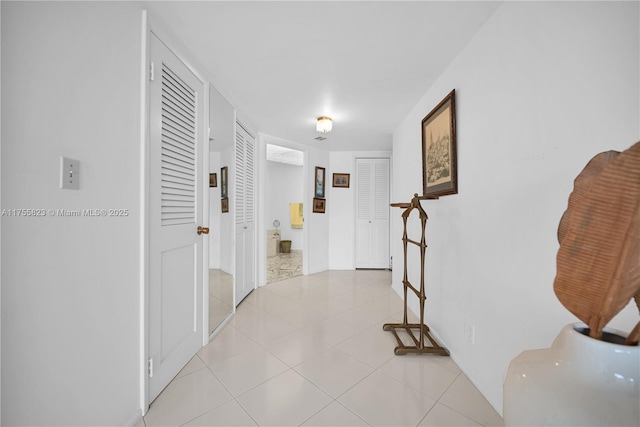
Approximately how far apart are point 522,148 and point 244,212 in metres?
2.79

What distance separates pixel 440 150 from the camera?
2133mm

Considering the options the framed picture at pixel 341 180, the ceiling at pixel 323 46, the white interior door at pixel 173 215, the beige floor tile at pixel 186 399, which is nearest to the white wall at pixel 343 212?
the framed picture at pixel 341 180

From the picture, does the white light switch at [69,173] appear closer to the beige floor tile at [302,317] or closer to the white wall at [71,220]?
the white wall at [71,220]

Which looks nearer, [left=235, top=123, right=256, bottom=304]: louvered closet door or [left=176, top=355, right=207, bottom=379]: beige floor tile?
[left=176, top=355, right=207, bottom=379]: beige floor tile

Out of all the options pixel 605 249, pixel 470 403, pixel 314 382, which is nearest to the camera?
pixel 605 249

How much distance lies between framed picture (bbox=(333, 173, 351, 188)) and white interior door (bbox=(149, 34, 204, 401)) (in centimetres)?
309

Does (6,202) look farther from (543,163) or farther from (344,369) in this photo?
(543,163)

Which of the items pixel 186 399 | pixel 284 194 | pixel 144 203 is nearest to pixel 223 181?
pixel 144 203

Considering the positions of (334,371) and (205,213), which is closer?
(334,371)

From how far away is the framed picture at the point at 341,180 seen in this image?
490 cm

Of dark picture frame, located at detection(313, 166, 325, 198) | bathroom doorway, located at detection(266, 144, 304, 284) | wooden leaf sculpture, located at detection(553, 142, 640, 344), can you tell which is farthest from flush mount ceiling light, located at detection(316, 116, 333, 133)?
bathroom doorway, located at detection(266, 144, 304, 284)

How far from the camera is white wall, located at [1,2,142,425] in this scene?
0.88 meters

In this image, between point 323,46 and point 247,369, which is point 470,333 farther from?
point 323,46

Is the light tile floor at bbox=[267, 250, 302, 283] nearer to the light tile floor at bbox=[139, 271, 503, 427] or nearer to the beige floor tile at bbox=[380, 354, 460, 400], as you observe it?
the light tile floor at bbox=[139, 271, 503, 427]
